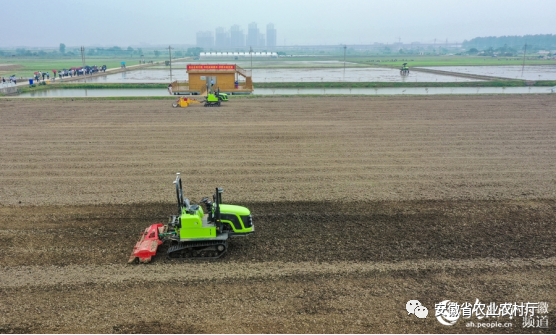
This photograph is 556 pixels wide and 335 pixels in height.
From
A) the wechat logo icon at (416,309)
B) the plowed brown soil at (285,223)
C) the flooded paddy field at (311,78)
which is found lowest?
the wechat logo icon at (416,309)

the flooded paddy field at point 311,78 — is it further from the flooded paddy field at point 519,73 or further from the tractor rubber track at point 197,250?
the tractor rubber track at point 197,250

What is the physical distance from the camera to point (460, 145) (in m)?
20.2

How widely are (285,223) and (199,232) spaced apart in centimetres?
292

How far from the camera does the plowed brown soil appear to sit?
795cm

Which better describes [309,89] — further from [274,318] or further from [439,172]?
[274,318]

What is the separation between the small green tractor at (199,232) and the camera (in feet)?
31.3

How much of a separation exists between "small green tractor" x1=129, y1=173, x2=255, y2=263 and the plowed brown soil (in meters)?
0.35

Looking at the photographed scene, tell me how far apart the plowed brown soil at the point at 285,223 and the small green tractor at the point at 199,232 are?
1.16 feet

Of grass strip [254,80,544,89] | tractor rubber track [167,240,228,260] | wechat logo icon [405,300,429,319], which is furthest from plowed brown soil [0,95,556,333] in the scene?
grass strip [254,80,544,89]

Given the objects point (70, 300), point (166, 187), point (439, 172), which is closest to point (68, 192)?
point (166, 187)

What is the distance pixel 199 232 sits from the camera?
9.59m

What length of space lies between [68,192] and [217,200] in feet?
24.2

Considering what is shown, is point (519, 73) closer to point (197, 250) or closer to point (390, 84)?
point (390, 84)

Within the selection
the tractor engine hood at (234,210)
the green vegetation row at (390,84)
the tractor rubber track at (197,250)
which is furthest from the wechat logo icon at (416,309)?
the green vegetation row at (390,84)
